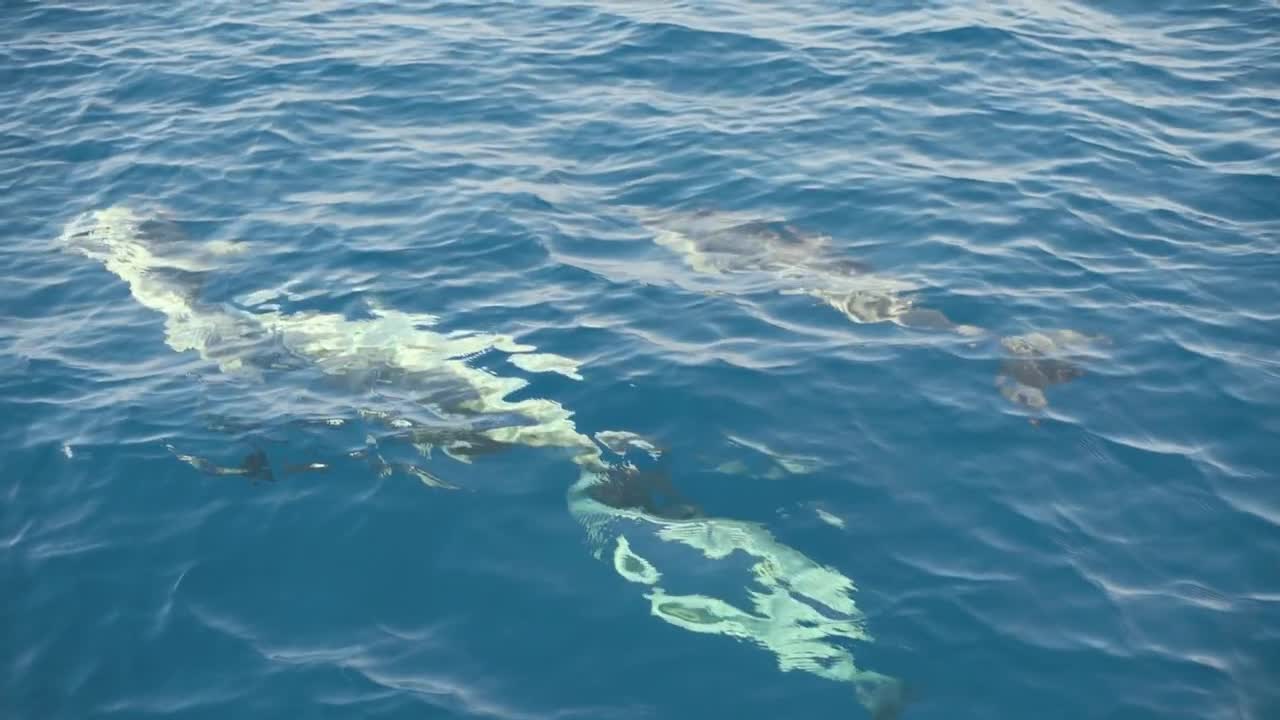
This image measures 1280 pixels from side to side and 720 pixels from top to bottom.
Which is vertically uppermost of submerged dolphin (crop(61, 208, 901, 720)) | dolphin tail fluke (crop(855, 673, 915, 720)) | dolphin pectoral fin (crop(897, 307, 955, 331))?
dolphin pectoral fin (crop(897, 307, 955, 331))

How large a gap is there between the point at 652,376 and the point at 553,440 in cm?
134

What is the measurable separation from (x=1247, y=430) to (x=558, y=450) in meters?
6.10

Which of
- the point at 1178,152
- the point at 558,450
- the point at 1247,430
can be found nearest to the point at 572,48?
the point at 1178,152

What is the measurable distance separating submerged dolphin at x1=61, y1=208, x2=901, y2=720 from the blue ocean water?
48mm

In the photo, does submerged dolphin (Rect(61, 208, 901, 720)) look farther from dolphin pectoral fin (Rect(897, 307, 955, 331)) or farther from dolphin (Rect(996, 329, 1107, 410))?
dolphin pectoral fin (Rect(897, 307, 955, 331))

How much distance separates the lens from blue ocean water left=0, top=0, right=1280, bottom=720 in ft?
25.0

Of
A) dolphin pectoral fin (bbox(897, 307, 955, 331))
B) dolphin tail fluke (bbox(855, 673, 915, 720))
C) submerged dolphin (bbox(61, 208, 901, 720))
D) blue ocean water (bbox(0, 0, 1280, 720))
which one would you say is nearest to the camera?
dolphin tail fluke (bbox(855, 673, 915, 720))

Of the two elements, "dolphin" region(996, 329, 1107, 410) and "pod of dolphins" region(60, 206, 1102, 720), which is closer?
"pod of dolphins" region(60, 206, 1102, 720)

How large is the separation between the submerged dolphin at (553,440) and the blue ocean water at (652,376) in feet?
0.16

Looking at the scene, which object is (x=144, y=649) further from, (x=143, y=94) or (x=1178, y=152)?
(x=1178, y=152)

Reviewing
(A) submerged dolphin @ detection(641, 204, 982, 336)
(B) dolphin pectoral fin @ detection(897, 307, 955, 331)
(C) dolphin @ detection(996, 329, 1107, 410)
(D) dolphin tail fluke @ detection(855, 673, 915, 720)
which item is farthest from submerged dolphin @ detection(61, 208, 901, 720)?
(B) dolphin pectoral fin @ detection(897, 307, 955, 331)

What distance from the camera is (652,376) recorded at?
10.5 meters

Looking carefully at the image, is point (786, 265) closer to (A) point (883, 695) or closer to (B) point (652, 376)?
(B) point (652, 376)

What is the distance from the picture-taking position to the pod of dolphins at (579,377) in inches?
311
